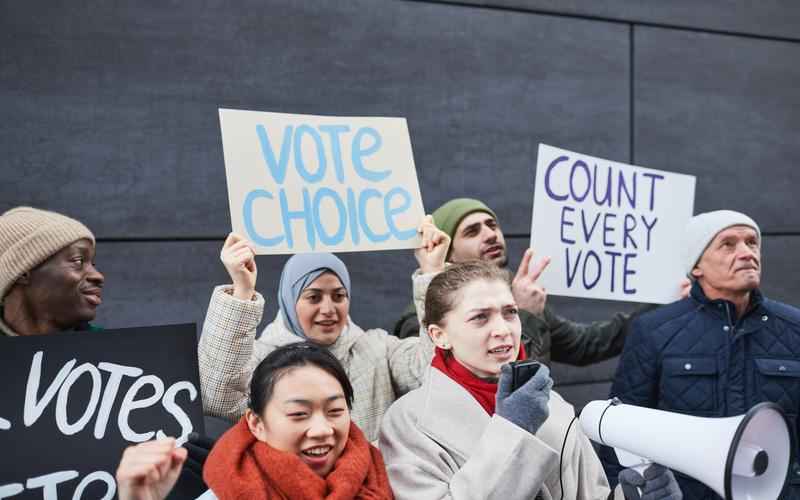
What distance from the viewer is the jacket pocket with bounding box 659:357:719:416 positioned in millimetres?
3240

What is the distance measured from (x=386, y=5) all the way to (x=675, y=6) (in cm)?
212

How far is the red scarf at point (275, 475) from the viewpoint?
207cm

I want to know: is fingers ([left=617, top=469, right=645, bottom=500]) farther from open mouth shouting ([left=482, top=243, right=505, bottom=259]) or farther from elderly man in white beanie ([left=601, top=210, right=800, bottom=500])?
open mouth shouting ([left=482, top=243, right=505, bottom=259])

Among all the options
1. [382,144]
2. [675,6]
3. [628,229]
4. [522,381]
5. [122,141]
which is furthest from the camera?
[675,6]

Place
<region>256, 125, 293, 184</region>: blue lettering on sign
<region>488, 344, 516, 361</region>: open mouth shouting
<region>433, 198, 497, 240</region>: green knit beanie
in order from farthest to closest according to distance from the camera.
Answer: <region>433, 198, 497, 240</region>: green knit beanie
<region>256, 125, 293, 184</region>: blue lettering on sign
<region>488, 344, 516, 361</region>: open mouth shouting

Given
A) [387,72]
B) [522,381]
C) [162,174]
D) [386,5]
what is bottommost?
[522,381]

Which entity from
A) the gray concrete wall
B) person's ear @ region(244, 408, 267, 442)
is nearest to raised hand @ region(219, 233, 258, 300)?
person's ear @ region(244, 408, 267, 442)

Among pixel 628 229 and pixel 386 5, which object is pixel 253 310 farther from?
pixel 386 5

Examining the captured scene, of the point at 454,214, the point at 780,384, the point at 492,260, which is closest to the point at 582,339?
the point at 492,260

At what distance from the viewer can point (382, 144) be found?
332 centimetres

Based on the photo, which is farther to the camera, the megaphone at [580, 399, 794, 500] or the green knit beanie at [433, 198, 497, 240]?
the green knit beanie at [433, 198, 497, 240]

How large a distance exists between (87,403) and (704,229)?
2318 millimetres

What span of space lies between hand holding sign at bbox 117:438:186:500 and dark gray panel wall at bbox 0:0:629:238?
2.69m

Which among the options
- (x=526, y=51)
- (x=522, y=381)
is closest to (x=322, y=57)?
(x=526, y=51)
